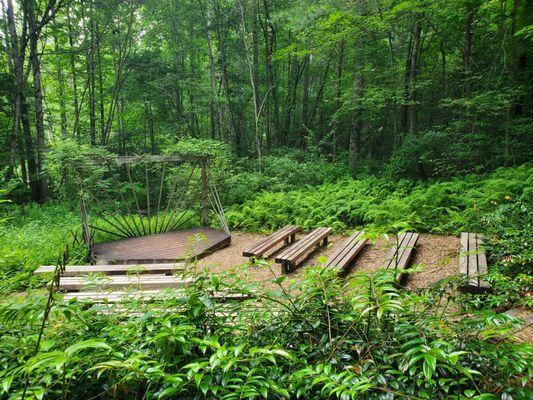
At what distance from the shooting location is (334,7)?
35.3 feet

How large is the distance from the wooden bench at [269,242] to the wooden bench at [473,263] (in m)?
3.13

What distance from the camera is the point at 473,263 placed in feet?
13.1

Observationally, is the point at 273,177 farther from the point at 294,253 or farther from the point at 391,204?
the point at 294,253

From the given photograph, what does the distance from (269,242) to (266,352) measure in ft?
15.0

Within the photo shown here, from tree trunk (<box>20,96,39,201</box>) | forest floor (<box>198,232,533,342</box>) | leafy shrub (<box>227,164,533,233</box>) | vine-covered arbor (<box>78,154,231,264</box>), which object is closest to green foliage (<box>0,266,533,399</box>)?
forest floor (<box>198,232,533,342</box>)

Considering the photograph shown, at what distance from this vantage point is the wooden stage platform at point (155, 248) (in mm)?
6285

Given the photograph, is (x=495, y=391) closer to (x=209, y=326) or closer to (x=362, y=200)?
(x=209, y=326)

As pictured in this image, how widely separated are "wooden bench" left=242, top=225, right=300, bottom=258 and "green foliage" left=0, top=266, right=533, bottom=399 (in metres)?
3.34

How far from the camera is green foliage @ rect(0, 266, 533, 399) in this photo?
55.4 inches

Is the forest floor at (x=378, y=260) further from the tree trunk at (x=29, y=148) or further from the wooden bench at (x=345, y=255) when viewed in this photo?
the tree trunk at (x=29, y=148)

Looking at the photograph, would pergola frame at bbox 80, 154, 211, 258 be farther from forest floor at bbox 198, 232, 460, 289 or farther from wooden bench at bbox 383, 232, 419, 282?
wooden bench at bbox 383, 232, 419, 282

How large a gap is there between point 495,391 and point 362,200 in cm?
699

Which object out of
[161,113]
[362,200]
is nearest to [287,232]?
[362,200]

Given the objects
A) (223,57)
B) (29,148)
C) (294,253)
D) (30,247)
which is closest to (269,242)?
(294,253)
